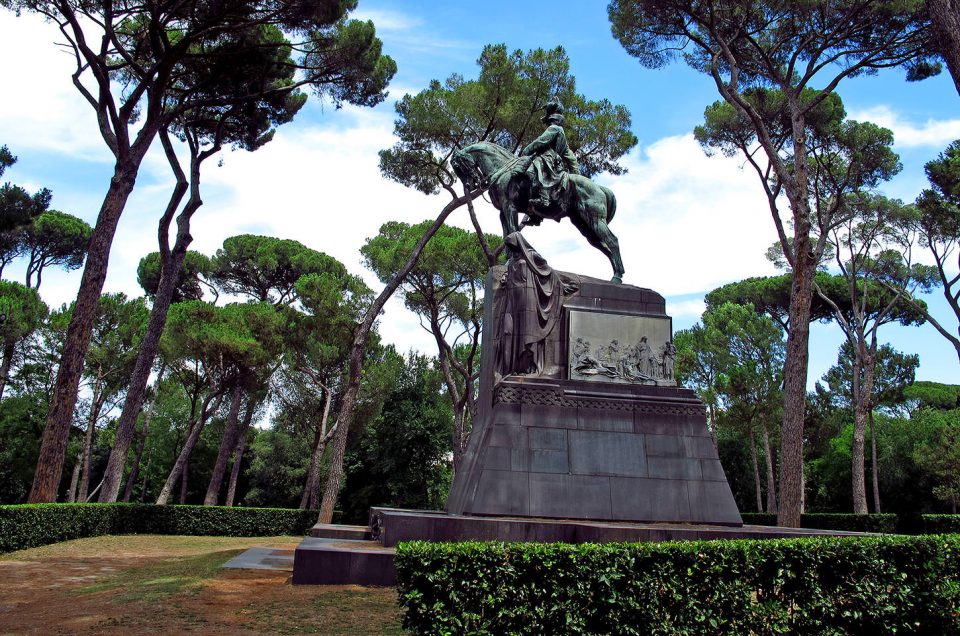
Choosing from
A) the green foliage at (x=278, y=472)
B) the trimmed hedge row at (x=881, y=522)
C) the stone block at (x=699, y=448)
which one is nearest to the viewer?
the stone block at (x=699, y=448)

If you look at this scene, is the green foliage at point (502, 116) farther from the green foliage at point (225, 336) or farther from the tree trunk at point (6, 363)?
the tree trunk at point (6, 363)

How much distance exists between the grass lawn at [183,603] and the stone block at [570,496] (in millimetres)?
2326

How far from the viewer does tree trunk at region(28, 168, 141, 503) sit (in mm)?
12797

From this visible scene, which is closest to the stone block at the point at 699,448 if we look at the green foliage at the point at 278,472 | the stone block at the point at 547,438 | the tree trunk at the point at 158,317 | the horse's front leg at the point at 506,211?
the stone block at the point at 547,438

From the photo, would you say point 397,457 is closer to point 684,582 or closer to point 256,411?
point 256,411

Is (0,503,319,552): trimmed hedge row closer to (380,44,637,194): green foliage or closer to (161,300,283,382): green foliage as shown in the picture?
(161,300,283,382): green foliage

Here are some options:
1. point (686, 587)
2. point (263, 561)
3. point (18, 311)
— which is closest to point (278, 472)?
point (18, 311)

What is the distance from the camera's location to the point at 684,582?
16.9 ft

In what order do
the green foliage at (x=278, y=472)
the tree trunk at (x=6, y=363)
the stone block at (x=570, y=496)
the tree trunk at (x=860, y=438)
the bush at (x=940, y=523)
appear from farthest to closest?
the green foliage at (x=278, y=472), the tree trunk at (x=6, y=363), the tree trunk at (x=860, y=438), the bush at (x=940, y=523), the stone block at (x=570, y=496)

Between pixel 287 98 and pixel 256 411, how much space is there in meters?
19.9

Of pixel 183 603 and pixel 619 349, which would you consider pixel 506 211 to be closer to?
pixel 619 349

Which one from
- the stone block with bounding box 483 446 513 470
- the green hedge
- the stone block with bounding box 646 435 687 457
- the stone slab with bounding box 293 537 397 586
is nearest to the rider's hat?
the stone block with bounding box 646 435 687 457

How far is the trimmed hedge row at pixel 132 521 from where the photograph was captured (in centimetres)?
1273

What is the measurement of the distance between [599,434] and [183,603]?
526cm
